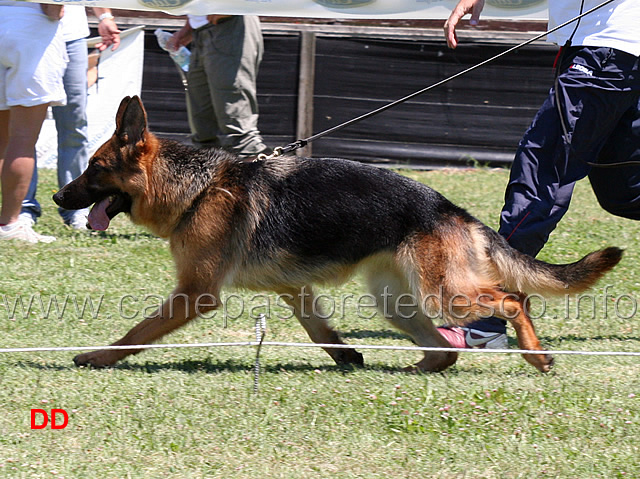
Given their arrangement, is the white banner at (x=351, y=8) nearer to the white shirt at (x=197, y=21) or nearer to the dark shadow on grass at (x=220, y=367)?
the white shirt at (x=197, y=21)

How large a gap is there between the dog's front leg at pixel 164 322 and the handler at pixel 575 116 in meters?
1.66

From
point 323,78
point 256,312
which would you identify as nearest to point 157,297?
point 256,312

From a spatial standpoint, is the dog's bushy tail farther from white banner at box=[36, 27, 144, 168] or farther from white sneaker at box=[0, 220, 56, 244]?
white banner at box=[36, 27, 144, 168]

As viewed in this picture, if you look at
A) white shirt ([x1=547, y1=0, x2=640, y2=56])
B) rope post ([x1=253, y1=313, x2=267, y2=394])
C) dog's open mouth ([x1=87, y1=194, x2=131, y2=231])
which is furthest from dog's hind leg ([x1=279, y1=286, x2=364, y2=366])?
white shirt ([x1=547, y1=0, x2=640, y2=56])

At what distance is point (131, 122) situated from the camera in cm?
403

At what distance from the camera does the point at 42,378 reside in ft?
12.2

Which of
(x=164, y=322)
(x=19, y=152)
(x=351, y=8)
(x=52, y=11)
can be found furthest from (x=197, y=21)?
(x=164, y=322)

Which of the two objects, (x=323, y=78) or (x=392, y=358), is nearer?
(x=392, y=358)

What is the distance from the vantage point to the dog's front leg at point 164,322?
12.8ft

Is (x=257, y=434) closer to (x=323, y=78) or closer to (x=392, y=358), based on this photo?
(x=392, y=358)

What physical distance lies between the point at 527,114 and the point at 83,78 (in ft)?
18.2

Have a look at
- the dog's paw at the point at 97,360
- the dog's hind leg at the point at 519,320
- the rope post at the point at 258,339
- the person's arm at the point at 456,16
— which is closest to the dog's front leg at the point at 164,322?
the dog's paw at the point at 97,360

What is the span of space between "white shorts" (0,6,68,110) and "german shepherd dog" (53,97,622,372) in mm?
2057

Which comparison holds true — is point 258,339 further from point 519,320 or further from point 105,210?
point 519,320
